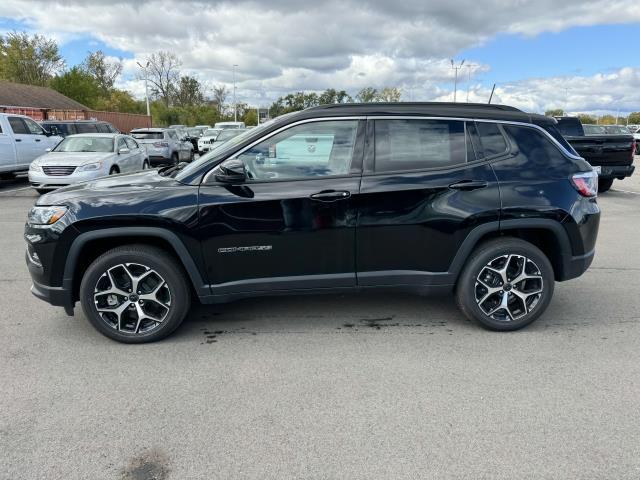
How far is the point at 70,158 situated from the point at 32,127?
4.51 meters

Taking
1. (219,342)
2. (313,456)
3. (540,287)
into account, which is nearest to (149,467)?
(313,456)

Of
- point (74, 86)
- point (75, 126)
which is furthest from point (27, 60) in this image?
point (75, 126)

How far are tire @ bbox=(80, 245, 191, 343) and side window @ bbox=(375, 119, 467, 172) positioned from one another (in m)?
1.82

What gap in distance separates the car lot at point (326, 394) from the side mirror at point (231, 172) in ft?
4.25

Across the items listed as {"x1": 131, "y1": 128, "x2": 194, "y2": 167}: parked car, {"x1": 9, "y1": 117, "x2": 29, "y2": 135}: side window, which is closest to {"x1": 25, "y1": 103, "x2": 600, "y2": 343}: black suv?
{"x1": 9, "y1": 117, "x2": 29, "y2": 135}: side window

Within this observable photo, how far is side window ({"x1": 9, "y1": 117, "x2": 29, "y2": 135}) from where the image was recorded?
561 inches

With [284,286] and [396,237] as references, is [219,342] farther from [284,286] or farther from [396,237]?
[396,237]

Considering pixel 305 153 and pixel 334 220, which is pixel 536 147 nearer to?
pixel 334 220

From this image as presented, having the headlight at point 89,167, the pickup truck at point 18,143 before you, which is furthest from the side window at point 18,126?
the headlight at point 89,167

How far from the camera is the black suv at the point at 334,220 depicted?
3.78m

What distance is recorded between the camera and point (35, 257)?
3.85 meters

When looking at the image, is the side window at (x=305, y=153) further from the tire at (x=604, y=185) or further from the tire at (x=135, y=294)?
the tire at (x=604, y=185)

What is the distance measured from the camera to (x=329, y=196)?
380cm

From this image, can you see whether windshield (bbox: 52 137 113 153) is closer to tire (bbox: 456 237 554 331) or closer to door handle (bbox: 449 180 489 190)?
door handle (bbox: 449 180 489 190)
